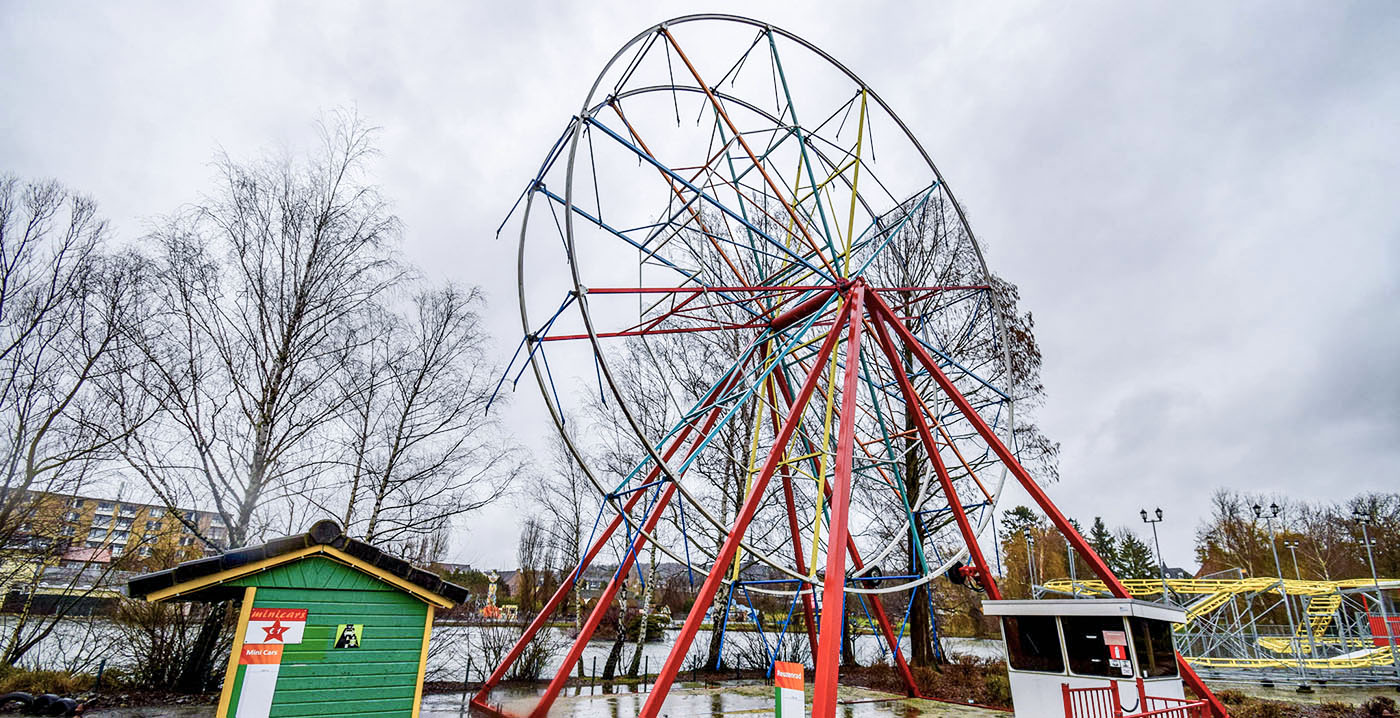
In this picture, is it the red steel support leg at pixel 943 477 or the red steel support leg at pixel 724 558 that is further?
the red steel support leg at pixel 943 477

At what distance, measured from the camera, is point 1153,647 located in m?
10.1

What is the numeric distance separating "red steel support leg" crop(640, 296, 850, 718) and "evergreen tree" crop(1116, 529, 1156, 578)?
183ft

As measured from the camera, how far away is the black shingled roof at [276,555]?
7840 mm

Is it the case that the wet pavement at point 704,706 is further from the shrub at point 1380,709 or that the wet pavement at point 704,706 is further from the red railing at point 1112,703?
the shrub at point 1380,709

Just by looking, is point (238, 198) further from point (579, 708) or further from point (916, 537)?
point (916, 537)

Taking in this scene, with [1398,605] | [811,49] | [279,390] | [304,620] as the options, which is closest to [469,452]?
[279,390]

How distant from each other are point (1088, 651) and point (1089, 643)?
0.12 metres

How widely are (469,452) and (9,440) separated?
926cm

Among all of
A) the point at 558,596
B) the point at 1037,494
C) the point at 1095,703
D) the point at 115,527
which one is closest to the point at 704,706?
the point at 558,596

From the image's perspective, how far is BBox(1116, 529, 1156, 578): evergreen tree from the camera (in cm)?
5434

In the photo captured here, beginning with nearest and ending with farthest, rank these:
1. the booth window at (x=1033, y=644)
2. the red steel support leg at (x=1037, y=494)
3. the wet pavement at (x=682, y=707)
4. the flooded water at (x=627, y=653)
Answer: the red steel support leg at (x=1037, y=494), the booth window at (x=1033, y=644), the wet pavement at (x=682, y=707), the flooded water at (x=627, y=653)

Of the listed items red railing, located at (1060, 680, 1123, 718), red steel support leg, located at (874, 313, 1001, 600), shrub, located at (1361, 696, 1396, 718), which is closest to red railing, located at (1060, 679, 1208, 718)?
red railing, located at (1060, 680, 1123, 718)

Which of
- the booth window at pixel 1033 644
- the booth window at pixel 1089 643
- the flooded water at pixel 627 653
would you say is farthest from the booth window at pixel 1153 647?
the flooded water at pixel 627 653

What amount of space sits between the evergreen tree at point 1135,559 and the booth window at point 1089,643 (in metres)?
52.7
